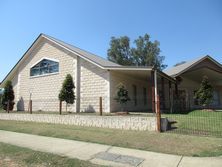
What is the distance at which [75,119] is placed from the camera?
11.9 meters

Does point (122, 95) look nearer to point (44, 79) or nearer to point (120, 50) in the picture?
point (44, 79)

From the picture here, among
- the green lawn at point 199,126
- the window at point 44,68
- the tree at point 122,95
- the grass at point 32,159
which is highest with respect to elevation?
the window at point 44,68

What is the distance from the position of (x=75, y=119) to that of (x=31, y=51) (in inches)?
497

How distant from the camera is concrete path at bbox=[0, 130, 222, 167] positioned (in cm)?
512

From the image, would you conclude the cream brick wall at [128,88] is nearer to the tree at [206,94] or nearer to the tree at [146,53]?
Answer: the tree at [206,94]

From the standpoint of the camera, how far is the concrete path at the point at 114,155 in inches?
202

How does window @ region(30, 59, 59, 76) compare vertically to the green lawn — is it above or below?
above

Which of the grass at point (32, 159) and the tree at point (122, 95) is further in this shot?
the tree at point (122, 95)

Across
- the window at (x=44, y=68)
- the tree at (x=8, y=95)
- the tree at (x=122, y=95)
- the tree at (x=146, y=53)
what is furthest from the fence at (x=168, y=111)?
the tree at (x=146, y=53)

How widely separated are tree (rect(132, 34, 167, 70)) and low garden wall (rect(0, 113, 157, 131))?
136ft

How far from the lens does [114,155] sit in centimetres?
588

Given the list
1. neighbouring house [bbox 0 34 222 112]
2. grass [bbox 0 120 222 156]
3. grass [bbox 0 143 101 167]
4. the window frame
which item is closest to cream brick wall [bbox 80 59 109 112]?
neighbouring house [bbox 0 34 222 112]

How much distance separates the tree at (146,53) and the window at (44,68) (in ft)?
116

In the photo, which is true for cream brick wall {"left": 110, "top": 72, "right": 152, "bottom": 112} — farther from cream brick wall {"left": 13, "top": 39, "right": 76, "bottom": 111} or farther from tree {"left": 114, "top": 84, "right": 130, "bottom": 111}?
cream brick wall {"left": 13, "top": 39, "right": 76, "bottom": 111}
